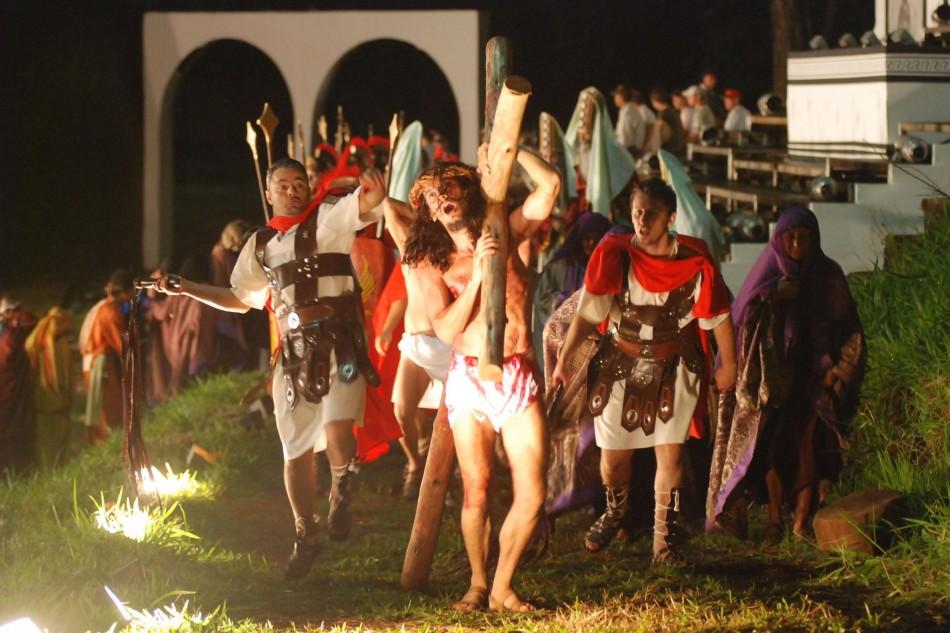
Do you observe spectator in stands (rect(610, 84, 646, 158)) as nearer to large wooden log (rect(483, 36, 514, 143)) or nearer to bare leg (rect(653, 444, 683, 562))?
bare leg (rect(653, 444, 683, 562))

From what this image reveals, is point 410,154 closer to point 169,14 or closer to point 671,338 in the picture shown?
point 671,338

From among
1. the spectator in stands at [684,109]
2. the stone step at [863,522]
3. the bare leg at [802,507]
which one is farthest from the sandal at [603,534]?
the spectator in stands at [684,109]

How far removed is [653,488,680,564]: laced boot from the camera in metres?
8.00

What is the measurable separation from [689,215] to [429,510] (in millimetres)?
3750

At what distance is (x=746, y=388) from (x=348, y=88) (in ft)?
96.6

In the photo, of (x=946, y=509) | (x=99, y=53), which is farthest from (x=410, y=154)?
(x=99, y=53)

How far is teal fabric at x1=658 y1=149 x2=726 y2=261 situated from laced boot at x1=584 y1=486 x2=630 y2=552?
249 cm

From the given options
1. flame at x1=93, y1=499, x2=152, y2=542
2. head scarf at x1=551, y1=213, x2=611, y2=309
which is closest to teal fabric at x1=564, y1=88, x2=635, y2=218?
head scarf at x1=551, y1=213, x2=611, y2=309

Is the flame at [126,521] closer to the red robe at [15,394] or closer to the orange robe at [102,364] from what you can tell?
the red robe at [15,394]

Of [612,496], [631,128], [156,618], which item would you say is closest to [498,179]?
[156,618]

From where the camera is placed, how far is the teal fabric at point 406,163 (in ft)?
40.3

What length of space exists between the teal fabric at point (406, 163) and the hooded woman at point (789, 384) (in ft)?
13.9

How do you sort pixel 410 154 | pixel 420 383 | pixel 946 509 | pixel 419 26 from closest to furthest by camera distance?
pixel 946 509 < pixel 420 383 < pixel 410 154 < pixel 419 26

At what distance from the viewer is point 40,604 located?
691 centimetres
